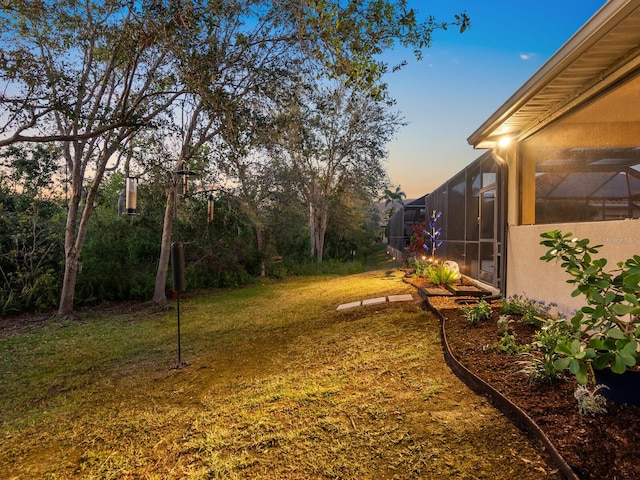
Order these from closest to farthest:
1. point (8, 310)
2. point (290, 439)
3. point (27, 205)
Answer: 1. point (290, 439)
2. point (8, 310)
3. point (27, 205)

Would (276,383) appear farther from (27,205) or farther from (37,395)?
(27,205)

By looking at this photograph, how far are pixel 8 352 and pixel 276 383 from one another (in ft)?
14.7

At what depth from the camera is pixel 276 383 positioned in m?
3.48

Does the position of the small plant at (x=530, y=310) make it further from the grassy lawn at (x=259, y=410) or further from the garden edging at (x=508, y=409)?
the garden edging at (x=508, y=409)

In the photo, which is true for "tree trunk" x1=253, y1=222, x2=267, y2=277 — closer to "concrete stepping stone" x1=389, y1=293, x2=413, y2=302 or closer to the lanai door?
"concrete stepping stone" x1=389, y1=293, x2=413, y2=302

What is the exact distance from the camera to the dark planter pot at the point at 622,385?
7.32 ft

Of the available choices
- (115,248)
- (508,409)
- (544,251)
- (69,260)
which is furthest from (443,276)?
(115,248)

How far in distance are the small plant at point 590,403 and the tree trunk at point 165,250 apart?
27.3ft

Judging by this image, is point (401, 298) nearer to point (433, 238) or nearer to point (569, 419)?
point (569, 419)

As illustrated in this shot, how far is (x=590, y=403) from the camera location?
2256 millimetres

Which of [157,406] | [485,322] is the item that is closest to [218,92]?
[157,406]

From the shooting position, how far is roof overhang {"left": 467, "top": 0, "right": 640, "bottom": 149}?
8.87ft

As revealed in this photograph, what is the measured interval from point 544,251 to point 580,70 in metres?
2.11

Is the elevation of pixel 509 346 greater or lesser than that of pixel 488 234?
lesser
